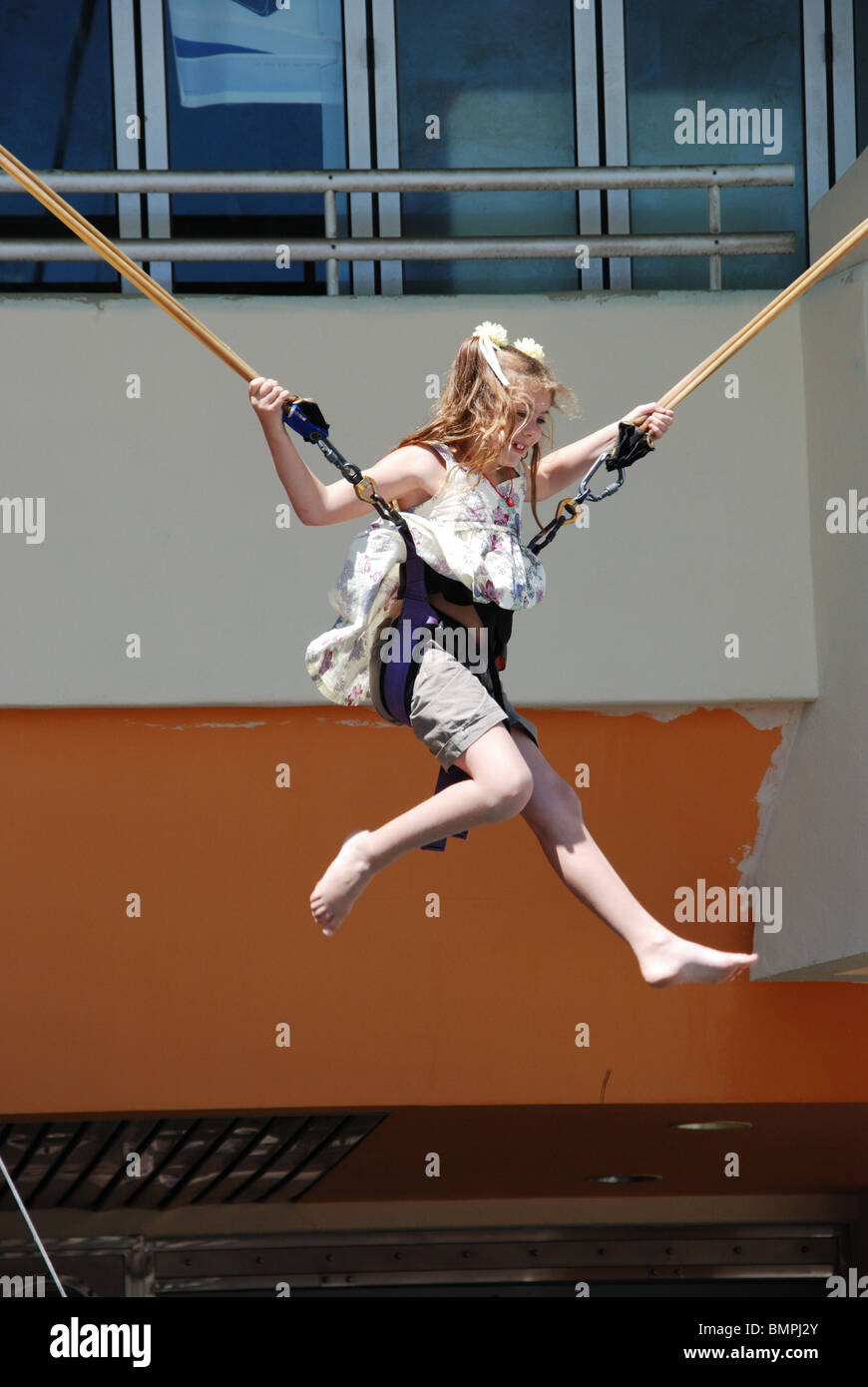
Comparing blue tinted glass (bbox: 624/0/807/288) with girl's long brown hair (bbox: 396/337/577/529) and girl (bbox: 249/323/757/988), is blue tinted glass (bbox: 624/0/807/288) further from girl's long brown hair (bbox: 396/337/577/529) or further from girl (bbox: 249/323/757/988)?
girl's long brown hair (bbox: 396/337/577/529)

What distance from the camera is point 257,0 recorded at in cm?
638

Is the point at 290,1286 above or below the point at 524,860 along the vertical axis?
below

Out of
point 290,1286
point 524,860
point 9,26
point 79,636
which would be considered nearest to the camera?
point 79,636

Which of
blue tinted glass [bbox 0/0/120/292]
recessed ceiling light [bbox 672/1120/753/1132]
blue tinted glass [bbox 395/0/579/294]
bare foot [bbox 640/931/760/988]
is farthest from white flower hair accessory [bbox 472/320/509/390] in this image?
recessed ceiling light [bbox 672/1120/753/1132]

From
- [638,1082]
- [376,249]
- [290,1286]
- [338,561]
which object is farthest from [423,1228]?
[376,249]

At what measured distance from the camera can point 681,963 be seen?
11.1ft

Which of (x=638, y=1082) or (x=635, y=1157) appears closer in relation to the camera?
(x=638, y=1082)

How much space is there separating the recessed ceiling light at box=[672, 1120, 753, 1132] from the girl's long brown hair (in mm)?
4024

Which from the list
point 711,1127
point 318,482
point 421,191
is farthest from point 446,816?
point 711,1127

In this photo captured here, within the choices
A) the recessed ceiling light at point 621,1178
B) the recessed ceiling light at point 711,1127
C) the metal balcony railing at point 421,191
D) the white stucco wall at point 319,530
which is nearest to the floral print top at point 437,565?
the white stucco wall at point 319,530

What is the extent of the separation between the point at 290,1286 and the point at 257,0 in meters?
5.29

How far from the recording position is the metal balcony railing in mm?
5746

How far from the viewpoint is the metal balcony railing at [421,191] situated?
5746 mm

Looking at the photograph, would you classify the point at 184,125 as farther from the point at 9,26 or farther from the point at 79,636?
the point at 79,636
